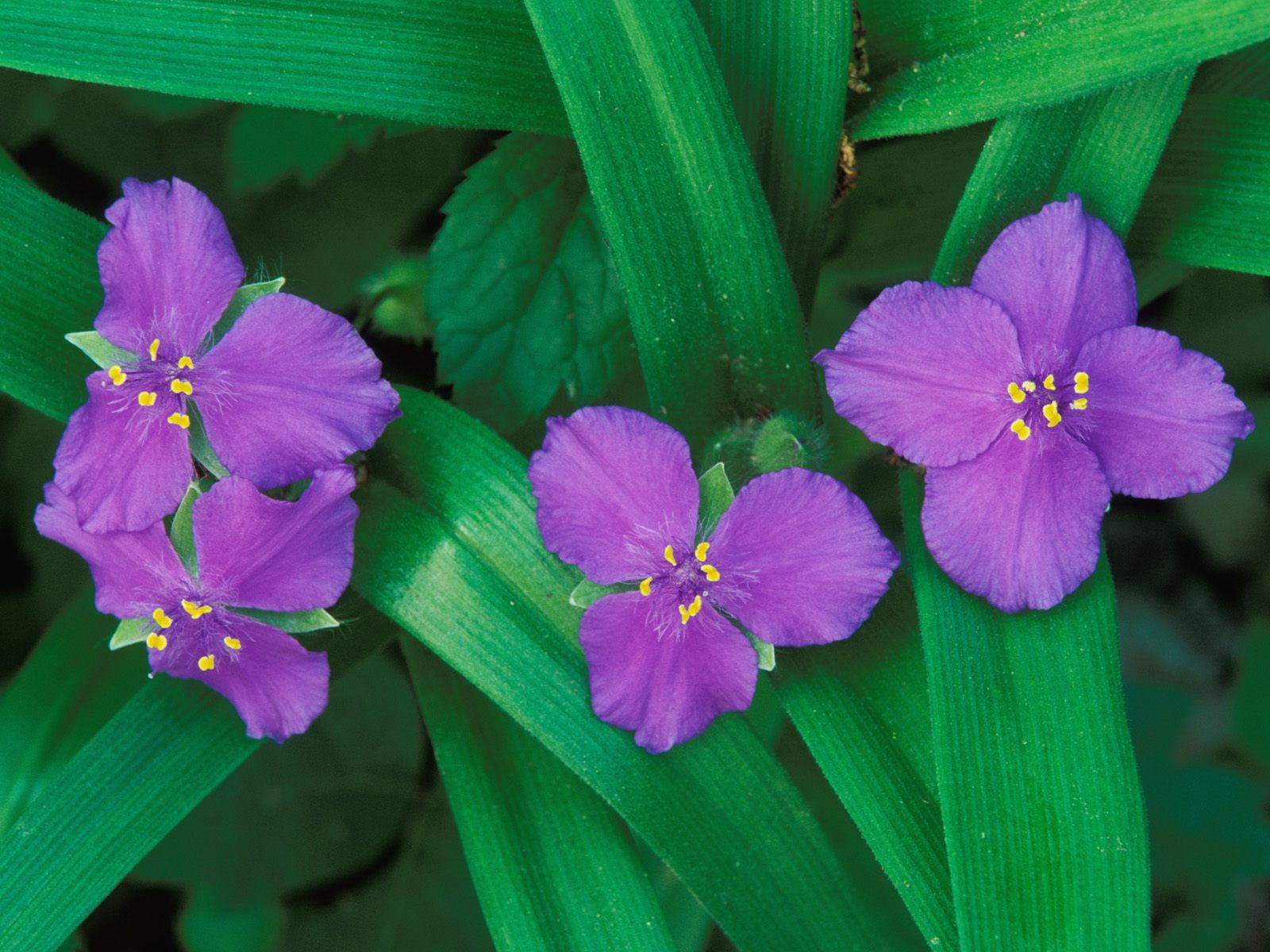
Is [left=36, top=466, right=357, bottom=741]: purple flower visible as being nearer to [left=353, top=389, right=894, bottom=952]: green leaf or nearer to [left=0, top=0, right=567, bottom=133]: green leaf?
[left=353, top=389, right=894, bottom=952]: green leaf

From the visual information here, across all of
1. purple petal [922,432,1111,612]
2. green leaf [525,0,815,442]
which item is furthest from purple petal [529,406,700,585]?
purple petal [922,432,1111,612]

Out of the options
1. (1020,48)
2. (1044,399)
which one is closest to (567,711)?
(1044,399)

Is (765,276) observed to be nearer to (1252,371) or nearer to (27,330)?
(27,330)

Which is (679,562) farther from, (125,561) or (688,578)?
(125,561)

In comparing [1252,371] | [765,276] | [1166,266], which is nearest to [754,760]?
[765,276]

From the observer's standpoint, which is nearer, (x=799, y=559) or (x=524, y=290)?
(x=799, y=559)
